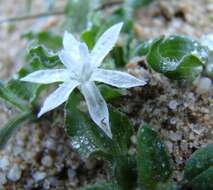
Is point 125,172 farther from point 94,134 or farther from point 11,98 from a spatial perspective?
point 11,98

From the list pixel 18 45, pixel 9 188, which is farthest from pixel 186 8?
pixel 9 188

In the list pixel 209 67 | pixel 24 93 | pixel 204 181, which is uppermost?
pixel 24 93

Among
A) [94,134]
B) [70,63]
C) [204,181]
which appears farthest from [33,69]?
[204,181]

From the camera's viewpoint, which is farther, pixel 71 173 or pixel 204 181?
pixel 71 173

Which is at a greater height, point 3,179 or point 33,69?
point 33,69

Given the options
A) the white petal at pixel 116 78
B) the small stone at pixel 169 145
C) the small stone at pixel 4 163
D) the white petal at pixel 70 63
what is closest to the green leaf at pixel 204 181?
the small stone at pixel 169 145

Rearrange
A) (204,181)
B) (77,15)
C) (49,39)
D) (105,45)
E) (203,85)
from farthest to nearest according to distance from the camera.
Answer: (77,15)
(49,39)
(203,85)
(105,45)
(204,181)

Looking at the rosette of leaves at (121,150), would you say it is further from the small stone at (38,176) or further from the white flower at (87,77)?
the small stone at (38,176)
